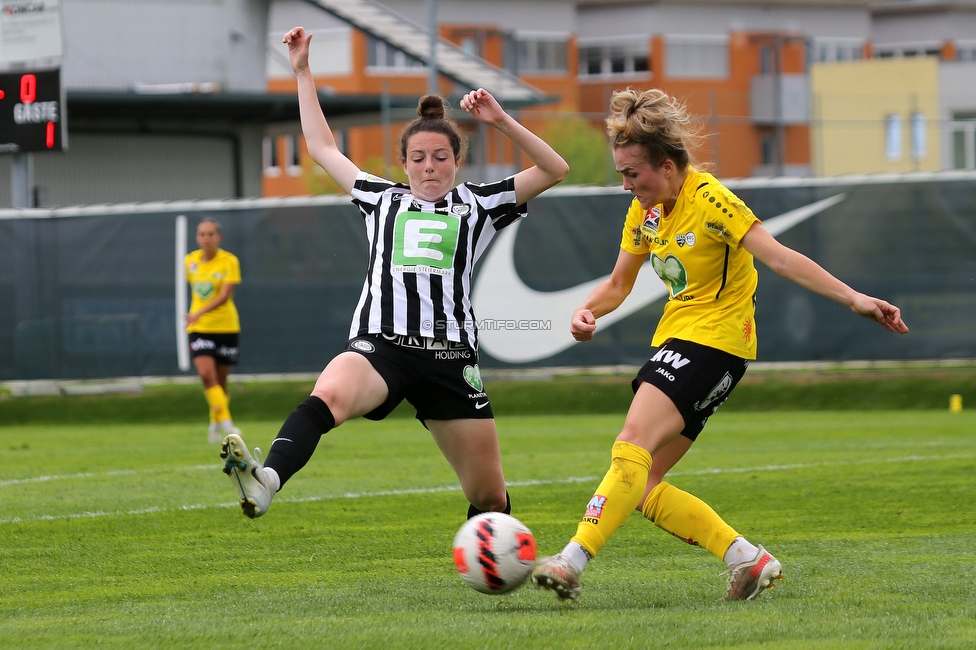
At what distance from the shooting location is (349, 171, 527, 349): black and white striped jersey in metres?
5.36

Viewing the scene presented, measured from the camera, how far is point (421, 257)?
5.42 meters

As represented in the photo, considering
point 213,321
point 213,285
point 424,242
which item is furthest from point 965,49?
point 424,242

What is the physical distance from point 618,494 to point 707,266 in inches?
38.0

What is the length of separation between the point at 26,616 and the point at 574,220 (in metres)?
11.8

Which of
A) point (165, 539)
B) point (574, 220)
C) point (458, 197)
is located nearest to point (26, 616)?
point (165, 539)

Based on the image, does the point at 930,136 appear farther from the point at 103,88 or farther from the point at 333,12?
the point at 103,88

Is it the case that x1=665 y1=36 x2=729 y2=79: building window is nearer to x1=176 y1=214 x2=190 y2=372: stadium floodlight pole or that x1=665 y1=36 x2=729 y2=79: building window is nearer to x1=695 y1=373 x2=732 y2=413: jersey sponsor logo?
A: x1=176 y1=214 x2=190 y2=372: stadium floodlight pole

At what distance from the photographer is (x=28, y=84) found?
15.5 m

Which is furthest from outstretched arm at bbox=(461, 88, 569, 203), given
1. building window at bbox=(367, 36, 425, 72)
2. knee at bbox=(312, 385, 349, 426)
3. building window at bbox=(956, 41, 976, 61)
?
building window at bbox=(956, 41, 976, 61)

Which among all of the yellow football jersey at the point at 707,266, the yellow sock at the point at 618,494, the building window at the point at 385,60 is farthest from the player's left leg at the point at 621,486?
the building window at the point at 385,60

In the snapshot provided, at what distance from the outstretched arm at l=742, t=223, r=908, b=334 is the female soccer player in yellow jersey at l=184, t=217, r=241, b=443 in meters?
8.88

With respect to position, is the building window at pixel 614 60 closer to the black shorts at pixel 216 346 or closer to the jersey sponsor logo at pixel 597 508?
the black shorts at pixel 216 346

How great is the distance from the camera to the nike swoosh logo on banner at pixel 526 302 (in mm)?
15664

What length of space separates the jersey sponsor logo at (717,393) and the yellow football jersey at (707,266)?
0.36 ft
